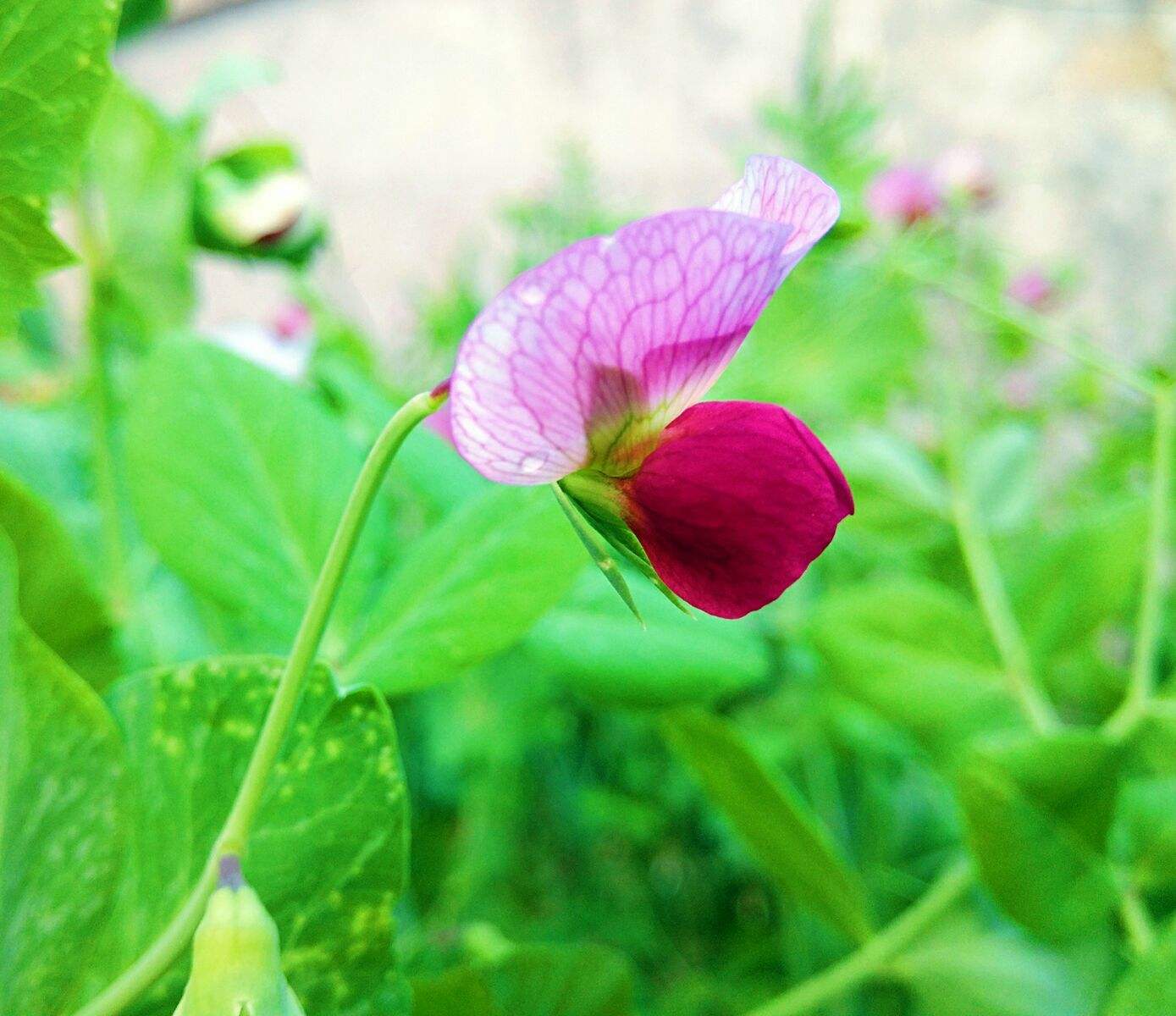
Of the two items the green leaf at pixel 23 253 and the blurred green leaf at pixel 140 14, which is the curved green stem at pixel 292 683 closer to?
the green leaf at pixel 23 253

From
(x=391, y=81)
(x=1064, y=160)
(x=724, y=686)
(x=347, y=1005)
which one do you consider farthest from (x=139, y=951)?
(x=391, y=81)

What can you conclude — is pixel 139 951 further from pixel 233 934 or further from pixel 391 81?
pixel 391 81

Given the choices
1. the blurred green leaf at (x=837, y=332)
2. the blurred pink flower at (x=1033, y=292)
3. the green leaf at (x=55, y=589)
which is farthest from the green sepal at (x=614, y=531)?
the blurred pink flower at (x=1033, y=292)

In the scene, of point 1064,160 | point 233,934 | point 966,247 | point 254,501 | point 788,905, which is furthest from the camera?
point 1064,160

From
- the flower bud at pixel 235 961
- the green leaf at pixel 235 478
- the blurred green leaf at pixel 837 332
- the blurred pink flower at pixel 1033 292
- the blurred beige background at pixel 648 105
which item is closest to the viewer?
the flower bud at pixel 235 961

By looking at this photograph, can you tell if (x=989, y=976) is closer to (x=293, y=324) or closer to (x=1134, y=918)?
(x=1134, y=918)

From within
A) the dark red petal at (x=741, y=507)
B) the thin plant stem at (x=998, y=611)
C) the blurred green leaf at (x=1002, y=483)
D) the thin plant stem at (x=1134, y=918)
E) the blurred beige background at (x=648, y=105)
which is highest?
the dark red petal at (x=741, y=507)
